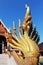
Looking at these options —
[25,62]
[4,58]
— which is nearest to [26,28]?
[25,62]

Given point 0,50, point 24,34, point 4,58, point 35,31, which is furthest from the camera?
point 0,50

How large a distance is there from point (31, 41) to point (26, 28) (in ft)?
1.34

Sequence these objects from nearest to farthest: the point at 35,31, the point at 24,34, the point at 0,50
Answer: the point at 35,31, the point at 24,34, the point at 0,50

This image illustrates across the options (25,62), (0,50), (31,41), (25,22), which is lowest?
(25,62)

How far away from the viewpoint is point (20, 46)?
270 inches

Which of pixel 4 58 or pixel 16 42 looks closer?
pixel 16 42

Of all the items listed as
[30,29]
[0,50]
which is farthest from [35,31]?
[0,50]

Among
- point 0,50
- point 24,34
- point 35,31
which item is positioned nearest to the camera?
point 35,31

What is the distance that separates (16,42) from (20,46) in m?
0.26

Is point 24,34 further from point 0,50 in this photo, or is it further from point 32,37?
point 0,50

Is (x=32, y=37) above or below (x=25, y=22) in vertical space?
below

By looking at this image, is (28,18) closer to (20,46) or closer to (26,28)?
(26,28)

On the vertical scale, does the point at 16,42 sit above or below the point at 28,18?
below

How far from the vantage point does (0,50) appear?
2373 cm
